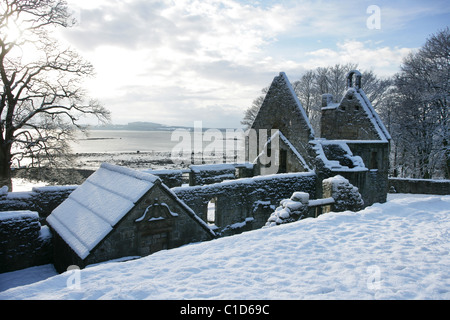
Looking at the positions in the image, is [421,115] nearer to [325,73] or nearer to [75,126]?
[325,73]

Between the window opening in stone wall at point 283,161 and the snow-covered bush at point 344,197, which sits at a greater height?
the window opening in stone wall at point 283,161

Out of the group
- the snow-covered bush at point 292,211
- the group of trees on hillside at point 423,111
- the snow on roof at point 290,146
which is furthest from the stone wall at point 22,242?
A: the group of trees on hillside at point 423,111


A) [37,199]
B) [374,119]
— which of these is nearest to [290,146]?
Answer: [374,119]

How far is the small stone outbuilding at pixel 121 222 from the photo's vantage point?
8.62 meters

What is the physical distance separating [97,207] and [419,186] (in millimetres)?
27563

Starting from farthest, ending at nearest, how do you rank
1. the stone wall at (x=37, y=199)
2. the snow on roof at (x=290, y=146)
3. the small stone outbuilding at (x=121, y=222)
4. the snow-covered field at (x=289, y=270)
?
the snow on roof at (x=290, y=146), the stone wall at (x=37, y=199), the small stone outbuilding at (x=121, y=222), the snow-covered field at (x=289, y=270)

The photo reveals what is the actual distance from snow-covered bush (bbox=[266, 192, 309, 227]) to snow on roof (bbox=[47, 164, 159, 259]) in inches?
171

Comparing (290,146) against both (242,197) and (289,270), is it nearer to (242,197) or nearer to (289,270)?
(242,197)

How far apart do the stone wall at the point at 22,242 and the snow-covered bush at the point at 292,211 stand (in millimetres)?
9034

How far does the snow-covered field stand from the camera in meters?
4.18

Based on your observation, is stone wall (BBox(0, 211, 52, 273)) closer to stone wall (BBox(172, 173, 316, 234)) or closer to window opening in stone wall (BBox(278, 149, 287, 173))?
stone wall (BBox(172, 173, 316, 234))

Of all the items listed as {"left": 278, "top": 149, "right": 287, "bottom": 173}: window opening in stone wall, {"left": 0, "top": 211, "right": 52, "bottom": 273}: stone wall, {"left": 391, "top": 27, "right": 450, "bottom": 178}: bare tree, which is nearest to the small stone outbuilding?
{"left": 0, "top": 211, "right": 52, "bottom": 273}: stone wall

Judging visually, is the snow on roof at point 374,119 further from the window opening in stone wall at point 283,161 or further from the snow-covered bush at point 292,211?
the snow-covered bush at point 292,211

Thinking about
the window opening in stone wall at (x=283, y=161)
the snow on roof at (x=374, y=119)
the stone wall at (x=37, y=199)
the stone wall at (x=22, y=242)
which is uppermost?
the snow on roof at (x=374, y=119)
